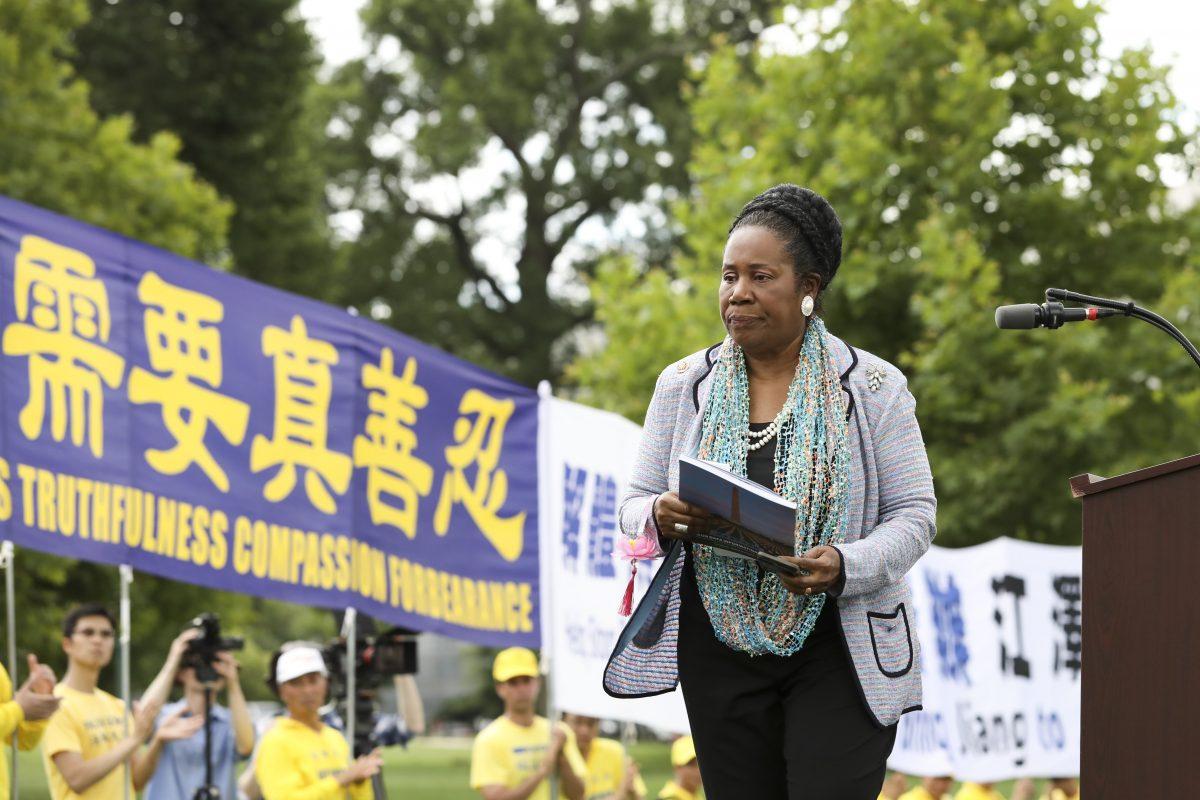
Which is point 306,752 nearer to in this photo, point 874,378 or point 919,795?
point 919,795

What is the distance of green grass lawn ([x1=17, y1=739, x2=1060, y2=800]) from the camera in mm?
17516

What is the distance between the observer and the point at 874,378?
319 centimetres

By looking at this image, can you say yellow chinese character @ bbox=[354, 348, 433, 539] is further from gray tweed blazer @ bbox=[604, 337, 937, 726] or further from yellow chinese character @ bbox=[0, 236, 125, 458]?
gray tweed blazer @ bbox=[604, 337, 937, 726]

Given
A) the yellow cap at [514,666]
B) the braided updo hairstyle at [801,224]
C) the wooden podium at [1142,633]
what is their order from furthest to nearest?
the yellow cap at [514,666] < the braided updo hairstyle at [801,224] < the wooden podium at [1142,633]

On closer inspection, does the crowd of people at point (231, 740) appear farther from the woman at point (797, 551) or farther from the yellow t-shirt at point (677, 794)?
the woman at point (797, 551)

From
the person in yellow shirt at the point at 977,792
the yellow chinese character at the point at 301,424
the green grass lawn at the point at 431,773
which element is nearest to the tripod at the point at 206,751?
the yellow chinese character at the point at 301,424

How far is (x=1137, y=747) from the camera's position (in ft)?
9.91

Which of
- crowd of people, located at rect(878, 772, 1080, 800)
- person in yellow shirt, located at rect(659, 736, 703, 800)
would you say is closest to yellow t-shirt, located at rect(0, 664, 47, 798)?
person in yellow shirt, located at rect(659, 736, 703, 800)

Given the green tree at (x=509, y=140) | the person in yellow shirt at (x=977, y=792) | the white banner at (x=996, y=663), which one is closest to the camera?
the white banner at (x=996, y=663)

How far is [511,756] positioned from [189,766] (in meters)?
1.70

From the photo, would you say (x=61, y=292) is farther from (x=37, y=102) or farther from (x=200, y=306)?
(x=37, y=102)

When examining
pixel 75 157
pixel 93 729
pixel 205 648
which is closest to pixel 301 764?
pixel 205 648

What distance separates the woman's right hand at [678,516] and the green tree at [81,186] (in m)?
13.6

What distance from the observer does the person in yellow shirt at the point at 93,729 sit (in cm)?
697
